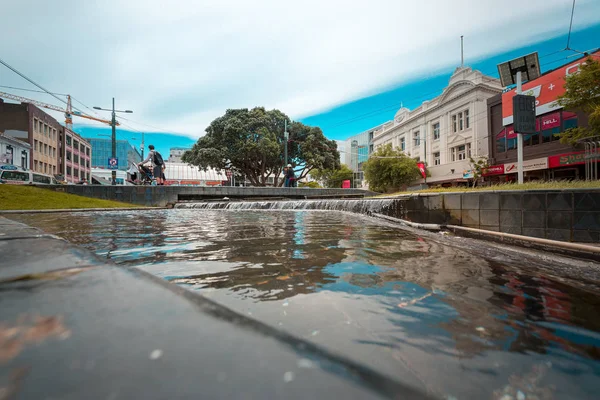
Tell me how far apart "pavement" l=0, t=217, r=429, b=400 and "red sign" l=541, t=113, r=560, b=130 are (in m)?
28.3

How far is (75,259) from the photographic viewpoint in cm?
134

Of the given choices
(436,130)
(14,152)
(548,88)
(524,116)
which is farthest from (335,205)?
(14,152)

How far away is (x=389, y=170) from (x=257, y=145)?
18108mm

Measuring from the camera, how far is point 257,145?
27.0 meters

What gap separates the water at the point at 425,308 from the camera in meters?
1.02

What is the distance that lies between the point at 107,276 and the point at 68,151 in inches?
2401

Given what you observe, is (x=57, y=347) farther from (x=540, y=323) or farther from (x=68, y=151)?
(x=68, y=151)

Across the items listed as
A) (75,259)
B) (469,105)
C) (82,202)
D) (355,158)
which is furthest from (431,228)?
(355,158)

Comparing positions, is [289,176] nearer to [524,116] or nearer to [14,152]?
[524,116]

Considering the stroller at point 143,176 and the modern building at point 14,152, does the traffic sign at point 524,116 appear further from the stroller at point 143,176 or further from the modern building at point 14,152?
the modern building at point 14,152

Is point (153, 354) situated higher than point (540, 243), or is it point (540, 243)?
point (153, 354)

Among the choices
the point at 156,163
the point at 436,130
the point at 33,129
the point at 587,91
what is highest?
the point at 33,129

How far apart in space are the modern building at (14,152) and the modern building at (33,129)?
4.56 feet

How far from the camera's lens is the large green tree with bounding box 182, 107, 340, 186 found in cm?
2767
